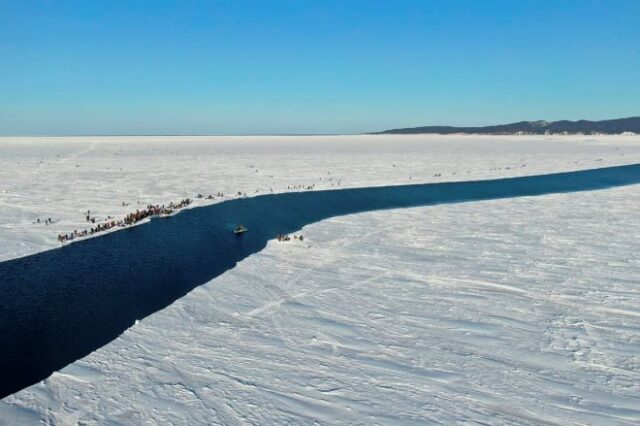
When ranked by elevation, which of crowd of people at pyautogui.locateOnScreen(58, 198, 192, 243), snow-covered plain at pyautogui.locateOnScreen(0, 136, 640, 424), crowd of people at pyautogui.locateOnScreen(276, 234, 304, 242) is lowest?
snow-covered plain at pyautogui.locateOnScreen(0, 136, 640, 424)

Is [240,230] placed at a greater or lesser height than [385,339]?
greater

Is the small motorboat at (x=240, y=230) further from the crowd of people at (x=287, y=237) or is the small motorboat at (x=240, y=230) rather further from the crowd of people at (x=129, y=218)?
the crowd of people at (x=129, y=218)

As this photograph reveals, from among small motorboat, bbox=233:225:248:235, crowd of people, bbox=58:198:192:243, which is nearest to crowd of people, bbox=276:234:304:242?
small motorboat, bbox=233:225:248:235

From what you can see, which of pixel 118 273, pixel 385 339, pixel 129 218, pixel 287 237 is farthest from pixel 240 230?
pixel 385 339

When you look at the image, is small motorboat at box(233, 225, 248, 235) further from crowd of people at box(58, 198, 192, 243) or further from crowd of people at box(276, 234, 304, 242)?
crowd of people at box(58, 198, 192, 243)

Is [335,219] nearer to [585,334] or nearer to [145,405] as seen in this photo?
[585,334]

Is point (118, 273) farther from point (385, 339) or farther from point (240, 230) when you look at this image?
point (385, 339)

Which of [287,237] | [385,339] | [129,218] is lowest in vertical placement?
[385,339]
